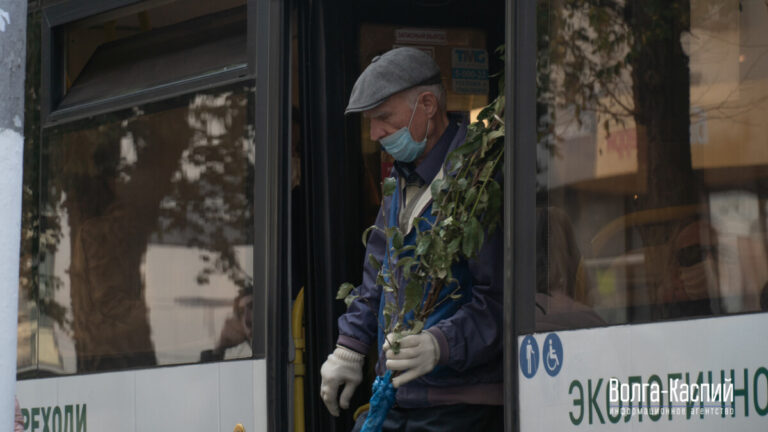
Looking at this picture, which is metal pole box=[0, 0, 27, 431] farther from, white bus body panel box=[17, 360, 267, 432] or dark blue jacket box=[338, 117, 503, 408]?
white bus body panel box=[17, 360, 267, 432]

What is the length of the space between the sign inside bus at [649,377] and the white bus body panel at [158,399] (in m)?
1.28

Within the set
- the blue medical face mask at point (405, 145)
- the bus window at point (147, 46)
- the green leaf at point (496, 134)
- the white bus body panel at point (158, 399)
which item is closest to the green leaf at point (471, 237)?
the green leaf at point (496, 134)

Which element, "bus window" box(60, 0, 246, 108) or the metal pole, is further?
"bus window" box(60, 0, 246, 108)

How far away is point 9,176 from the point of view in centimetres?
282

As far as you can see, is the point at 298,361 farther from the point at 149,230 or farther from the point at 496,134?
the point at 496,134

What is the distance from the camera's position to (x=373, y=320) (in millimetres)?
4207

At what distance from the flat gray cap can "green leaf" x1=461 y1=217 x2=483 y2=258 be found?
0.63 m

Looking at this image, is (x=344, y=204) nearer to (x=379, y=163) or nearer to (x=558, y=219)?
(x=379, y=163)

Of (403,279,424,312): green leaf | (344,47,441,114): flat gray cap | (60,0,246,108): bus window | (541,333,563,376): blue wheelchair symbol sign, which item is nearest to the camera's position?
(541,333,563,376): blue wheelchair symbol sign

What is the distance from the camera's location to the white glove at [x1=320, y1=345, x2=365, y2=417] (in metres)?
4.13

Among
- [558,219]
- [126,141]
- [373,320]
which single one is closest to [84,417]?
[126,141]

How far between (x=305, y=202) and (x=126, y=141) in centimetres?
77

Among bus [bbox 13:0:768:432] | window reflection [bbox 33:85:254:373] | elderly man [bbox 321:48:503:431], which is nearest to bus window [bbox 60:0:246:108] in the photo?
bus [bbox 13:0:768:432]

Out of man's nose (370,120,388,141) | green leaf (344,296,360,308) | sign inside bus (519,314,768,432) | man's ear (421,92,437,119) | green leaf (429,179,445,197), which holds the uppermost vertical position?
man's ear (421,92,437,119)
